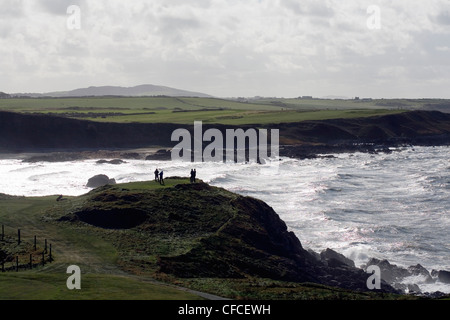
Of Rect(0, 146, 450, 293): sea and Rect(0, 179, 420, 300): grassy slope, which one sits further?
Rect(0, 146, 450, 293): sea

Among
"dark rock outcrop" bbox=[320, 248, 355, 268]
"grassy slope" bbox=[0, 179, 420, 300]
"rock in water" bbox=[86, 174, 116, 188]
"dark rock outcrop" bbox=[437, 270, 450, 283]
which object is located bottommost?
"dark rock outcrop" bbox=[437, 270, 450, 283]

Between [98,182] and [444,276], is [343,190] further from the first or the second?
[444,276]

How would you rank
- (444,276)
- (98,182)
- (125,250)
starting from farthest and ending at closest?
(98,182), (444,276), (125,250)

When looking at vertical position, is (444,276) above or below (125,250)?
below

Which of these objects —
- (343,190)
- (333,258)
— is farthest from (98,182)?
(333,258)

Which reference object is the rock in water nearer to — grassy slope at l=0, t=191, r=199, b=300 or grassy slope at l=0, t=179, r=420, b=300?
grassy slope at l=0, t=179, r=420, b=300

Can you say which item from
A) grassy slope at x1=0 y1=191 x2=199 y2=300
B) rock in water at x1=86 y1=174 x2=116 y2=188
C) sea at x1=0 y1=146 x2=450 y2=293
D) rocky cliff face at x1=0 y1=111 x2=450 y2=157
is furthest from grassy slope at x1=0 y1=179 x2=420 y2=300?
rocky cliff face at x1=0 y1=111 x2=450 y2=157
